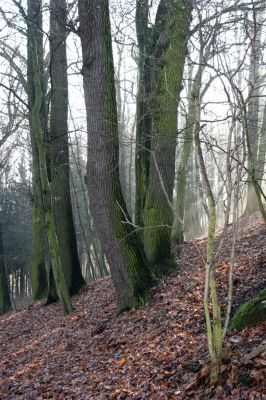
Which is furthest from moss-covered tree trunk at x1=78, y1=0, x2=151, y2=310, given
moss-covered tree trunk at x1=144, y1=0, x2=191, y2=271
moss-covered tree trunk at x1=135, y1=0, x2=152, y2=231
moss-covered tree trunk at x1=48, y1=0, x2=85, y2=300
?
moss-covered tree trunk at x1=48, y1=0, x2=85, y2=300

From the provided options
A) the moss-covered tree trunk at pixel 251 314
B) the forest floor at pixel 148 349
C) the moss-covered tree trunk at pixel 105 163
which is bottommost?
the forest floor at pixel 148 349

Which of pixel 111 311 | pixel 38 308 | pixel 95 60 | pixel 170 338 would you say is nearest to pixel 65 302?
pixel 111 311

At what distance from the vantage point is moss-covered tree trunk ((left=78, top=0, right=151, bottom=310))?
289 inches

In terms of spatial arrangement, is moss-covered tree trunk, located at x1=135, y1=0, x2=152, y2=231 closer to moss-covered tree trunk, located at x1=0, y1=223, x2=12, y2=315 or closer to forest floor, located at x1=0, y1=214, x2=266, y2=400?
forest floor, located at x1=0, y1=214, x2=266, y2=400

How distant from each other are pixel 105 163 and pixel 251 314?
3786 millimetres

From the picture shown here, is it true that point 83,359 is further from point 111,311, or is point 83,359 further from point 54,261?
point 54,261

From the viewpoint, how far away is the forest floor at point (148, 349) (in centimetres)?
414

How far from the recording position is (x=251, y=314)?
15.8ft

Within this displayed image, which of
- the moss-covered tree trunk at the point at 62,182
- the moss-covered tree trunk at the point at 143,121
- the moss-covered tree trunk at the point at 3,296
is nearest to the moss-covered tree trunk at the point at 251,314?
the moss-covered tree trunk at the point at 143,121

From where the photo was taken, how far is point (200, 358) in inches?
182

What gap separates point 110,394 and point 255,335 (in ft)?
5.85

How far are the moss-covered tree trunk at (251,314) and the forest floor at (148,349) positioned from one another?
0.41 feet

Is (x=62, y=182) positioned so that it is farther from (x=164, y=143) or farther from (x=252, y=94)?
(x=252, y=94)

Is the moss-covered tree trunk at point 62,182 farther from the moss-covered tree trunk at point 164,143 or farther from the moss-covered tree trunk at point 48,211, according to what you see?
the moss-covered tree trunk at point 164,143
